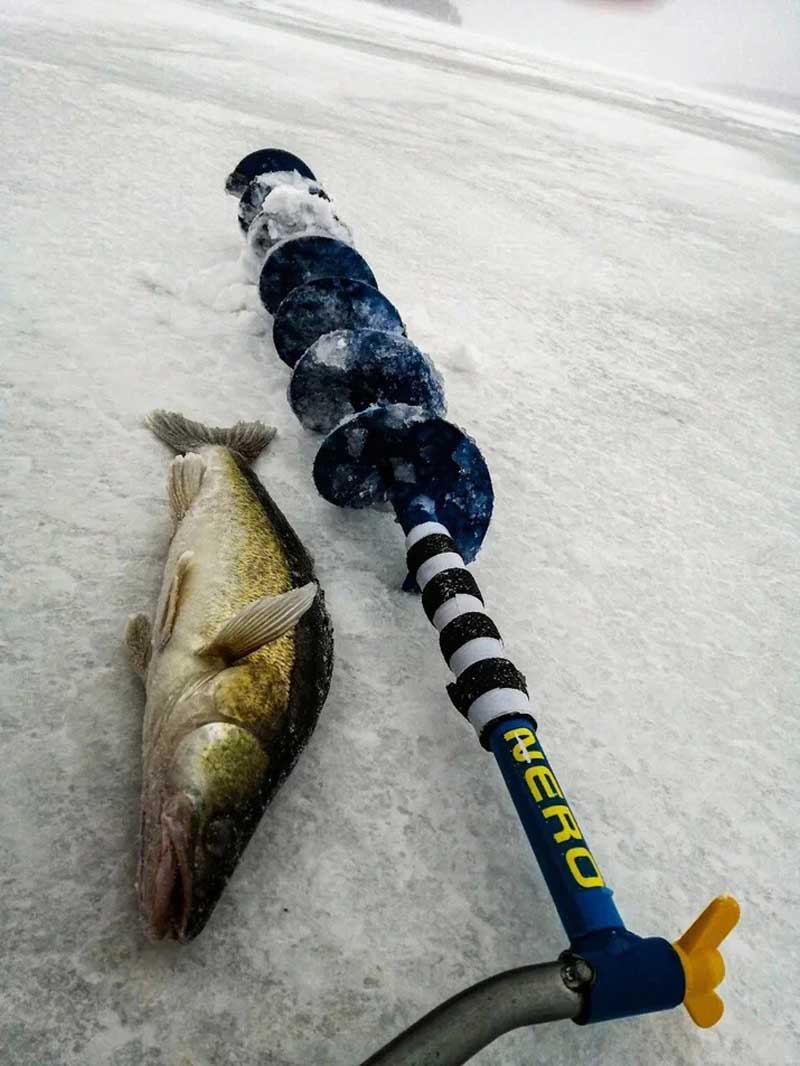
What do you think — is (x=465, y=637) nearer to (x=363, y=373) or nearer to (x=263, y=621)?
(x=263, y=621)

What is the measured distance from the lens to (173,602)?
145 cm

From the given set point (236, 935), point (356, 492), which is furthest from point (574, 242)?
point (236, 935)

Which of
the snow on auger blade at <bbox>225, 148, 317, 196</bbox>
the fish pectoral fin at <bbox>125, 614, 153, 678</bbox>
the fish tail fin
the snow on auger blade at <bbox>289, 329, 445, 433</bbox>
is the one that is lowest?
the fish pectoral fin at <bbox>125, 614, 153, 678</bbox>

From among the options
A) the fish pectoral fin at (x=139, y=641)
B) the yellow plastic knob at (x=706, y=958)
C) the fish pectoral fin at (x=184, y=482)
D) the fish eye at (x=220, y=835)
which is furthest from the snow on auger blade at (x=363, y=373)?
the yellow plastic knob at (x=706, y=958)

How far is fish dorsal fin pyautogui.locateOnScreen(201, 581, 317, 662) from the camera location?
1.29m

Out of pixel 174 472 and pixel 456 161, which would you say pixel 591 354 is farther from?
pixel 456 161

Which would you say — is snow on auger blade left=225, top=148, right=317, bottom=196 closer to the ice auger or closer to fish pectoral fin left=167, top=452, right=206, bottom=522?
the ice auger

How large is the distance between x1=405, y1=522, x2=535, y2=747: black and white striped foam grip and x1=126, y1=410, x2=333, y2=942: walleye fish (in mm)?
235

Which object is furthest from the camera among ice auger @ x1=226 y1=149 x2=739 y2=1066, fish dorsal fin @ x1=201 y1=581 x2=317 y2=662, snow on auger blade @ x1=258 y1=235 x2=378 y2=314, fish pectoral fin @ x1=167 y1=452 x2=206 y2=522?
snow on auger blade @ x1=258 y1=235 x2=378 y2=314

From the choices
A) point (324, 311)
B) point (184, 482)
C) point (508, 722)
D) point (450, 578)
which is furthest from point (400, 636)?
point (324, 311)

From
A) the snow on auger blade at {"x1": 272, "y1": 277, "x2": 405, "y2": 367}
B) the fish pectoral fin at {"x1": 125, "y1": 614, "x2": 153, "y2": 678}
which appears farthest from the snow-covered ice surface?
the snow on auger blade at {"x1": 272, "y1": 277, "x2": 405, "y2": 367}

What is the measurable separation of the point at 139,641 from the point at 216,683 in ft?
0.84

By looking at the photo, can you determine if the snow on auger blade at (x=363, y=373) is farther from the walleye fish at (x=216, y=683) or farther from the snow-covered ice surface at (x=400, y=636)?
the walleye fish at (x=216, y=683)

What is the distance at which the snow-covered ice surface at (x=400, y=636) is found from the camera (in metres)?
1.08
